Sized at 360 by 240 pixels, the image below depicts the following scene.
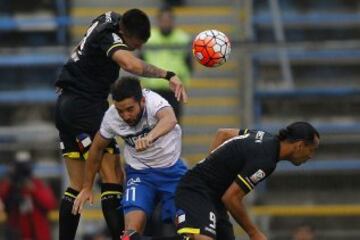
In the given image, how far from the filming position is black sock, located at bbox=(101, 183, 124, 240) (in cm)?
1268

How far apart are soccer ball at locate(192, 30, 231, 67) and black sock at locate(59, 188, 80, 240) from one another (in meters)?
1.63

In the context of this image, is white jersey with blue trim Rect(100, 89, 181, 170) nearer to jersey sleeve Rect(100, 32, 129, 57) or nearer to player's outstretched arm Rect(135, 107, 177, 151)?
player's outstretched arm Rect(135, 107, 177, 151)

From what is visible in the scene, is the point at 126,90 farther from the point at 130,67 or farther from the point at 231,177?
the point at 231,177

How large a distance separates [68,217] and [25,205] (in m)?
2.76

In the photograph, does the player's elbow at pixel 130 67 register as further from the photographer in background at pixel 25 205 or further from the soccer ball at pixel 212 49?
the photographer in background at pixel 25 205

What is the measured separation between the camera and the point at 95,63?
12.5m

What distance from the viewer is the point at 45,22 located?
686 inches

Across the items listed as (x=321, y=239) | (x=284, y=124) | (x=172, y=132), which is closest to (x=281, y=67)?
(x=284, y=124)

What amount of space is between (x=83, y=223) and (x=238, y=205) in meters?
4.59

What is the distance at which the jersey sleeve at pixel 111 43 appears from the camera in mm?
12125

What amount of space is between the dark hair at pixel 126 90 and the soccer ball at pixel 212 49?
2.76 ft

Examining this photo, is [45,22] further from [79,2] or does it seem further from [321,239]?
[321,239]

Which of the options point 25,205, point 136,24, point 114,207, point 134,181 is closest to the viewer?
point 136,24

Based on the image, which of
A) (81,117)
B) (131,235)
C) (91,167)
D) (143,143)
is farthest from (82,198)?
(143,143)
